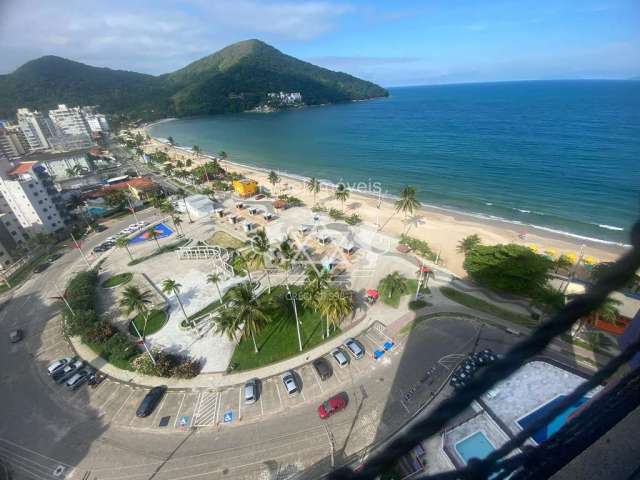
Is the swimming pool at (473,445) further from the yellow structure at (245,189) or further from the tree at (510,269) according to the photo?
the yellow structure at (245,189)

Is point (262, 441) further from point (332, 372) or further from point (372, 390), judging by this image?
point (372, 390)

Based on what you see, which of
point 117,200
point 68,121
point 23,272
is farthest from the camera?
point 68,121

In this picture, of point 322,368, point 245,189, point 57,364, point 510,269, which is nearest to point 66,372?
point 57,364

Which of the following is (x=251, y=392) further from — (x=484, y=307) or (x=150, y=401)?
(x=484, y=307)

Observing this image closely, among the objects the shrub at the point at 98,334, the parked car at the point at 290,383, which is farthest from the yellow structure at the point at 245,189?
the parked car at the point at 290,383

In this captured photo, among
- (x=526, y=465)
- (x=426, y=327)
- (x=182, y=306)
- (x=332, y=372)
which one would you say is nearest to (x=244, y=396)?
(x=332, y=372)

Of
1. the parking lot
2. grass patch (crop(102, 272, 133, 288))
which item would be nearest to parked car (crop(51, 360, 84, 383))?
the parking lot
